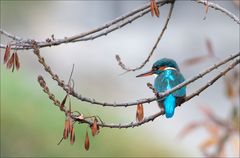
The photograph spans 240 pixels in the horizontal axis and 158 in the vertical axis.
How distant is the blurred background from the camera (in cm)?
757

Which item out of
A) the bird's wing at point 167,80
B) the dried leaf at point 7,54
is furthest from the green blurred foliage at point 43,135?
the dried leaf at point 7,54

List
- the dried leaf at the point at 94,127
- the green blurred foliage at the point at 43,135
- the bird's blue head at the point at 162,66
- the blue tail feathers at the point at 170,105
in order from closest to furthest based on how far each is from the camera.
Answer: the dried leaf at the point at 94,127 → the blue tail feathers at the point at 170,105 → the bird's blue head at the point at 162,66 → the green blurred foliage at the point at 43,135

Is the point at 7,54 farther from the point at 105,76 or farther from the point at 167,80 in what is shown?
the point at 105,76

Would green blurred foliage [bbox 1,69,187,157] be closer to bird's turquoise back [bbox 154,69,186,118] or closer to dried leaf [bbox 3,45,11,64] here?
bird's turquoise back [bbox 154,69,186,118]

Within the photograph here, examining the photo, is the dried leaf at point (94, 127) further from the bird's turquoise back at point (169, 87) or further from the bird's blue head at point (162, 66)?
the bird's blue head at point (162, 66)

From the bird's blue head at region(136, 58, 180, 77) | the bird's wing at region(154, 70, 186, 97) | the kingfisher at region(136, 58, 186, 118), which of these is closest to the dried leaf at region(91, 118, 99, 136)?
the kingfisher at region(136, 58, 186, 118)

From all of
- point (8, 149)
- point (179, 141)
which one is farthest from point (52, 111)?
point (179, 141)

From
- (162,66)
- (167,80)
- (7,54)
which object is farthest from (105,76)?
(7,54)

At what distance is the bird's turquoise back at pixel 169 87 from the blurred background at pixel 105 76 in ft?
7.81

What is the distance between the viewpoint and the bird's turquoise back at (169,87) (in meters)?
3.25

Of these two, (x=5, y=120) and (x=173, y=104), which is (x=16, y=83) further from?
(x=173, y=104)

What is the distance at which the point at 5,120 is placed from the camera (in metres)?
7.62

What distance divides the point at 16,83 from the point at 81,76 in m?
1.48

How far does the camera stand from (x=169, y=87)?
3.36 meters
